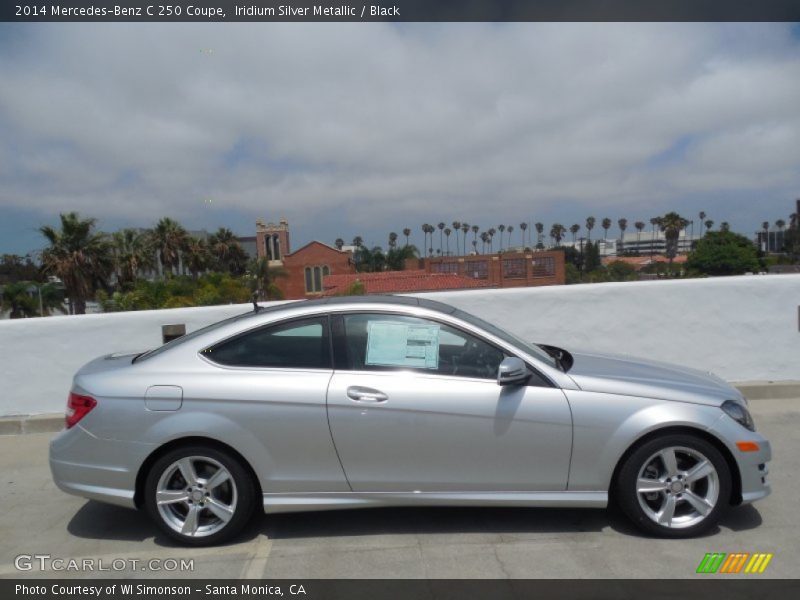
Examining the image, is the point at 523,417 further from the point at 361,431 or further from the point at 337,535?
the point at 337,535

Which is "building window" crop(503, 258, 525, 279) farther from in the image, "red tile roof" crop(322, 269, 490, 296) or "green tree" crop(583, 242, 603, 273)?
"green tree" crop(583, 242, 603, 273)

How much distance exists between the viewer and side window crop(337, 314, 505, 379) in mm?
4121

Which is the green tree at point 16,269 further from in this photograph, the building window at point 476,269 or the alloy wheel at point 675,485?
the alloy wheel at point 675,485

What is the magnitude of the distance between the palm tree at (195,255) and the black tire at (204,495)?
2471 inches

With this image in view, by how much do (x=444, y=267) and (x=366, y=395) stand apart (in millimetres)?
41204

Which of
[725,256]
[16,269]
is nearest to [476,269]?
[725,256]

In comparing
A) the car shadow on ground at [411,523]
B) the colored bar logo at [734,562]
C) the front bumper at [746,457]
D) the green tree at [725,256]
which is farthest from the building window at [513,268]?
the colored bar logo at [734,562]

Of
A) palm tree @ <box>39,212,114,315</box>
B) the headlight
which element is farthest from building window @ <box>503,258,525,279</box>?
the headlight

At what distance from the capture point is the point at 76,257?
39.4 meters

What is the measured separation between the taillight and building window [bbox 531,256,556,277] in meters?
32.9

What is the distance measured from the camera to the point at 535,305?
301 inches

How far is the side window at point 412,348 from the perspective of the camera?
4121 millimetres

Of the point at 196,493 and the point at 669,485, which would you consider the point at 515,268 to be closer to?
the point at 669,485
